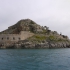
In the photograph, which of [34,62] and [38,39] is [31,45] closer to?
[38,39]

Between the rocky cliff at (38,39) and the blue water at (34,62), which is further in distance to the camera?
the rocky cliff at (38,39)

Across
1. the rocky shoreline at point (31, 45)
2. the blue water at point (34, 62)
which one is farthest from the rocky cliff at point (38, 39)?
the blue water at point (34, 62)

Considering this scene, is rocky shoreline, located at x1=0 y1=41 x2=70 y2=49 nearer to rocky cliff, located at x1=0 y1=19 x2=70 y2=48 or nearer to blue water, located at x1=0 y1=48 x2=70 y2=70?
rocky cliff, located at x1=0 y1=19 x2=70 y2=48

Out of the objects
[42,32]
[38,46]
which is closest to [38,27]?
[42,32]

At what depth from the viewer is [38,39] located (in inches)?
4188

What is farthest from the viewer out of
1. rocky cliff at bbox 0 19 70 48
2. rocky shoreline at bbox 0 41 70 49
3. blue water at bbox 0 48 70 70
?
rocky cliff at bbox 0 19 70 48

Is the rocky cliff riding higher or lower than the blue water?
higher

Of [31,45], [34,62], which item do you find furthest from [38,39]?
[34,62]

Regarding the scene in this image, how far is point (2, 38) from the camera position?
10088cm

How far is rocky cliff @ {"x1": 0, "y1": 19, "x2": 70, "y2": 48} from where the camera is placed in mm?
99250

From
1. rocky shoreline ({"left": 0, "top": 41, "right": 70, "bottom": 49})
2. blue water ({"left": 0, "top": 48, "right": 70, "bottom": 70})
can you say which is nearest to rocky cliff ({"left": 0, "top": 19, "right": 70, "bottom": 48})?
rocky shoreline ({"left": 0, "top": 41, "right": 70, "bottom": 49})

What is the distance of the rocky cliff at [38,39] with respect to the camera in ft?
326

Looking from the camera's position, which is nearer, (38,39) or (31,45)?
(31,45)

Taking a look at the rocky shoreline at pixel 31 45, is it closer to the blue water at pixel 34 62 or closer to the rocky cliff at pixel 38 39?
the rocky cliff at pixel 38 39
